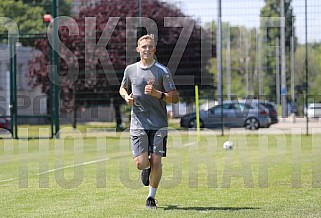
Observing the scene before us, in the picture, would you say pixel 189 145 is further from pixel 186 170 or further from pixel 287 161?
pixel 186 170

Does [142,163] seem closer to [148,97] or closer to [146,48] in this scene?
[148,97]

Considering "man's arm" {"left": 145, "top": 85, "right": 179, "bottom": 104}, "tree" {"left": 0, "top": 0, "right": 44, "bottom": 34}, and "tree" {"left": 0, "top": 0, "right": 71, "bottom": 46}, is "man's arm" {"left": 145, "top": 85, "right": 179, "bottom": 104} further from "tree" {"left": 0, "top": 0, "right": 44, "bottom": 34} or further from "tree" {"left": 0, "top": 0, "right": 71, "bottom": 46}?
"tree" {"left": 0, "top": 0, "right": 44, "bottom": 34}

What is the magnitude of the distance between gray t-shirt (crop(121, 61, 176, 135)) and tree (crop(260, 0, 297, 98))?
1672cm

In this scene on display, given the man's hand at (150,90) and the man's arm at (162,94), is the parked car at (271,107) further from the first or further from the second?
the man's hand at (150,90)

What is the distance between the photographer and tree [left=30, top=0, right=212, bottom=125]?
2661cm

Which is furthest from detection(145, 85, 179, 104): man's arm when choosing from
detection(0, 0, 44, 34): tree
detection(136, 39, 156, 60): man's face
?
detection(0, 0, 44, 34): tree

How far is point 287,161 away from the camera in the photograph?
14.0 m

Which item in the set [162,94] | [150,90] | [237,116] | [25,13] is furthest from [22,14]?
[150,90]

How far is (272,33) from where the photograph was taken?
1059 inches

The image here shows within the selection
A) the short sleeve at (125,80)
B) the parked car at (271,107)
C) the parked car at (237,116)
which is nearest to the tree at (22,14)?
the parked car at (237,116)

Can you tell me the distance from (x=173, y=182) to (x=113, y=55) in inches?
698

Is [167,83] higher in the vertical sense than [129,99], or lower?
higher

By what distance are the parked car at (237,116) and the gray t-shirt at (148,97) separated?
1725 centimetres

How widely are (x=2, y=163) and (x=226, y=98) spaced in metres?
14.1
